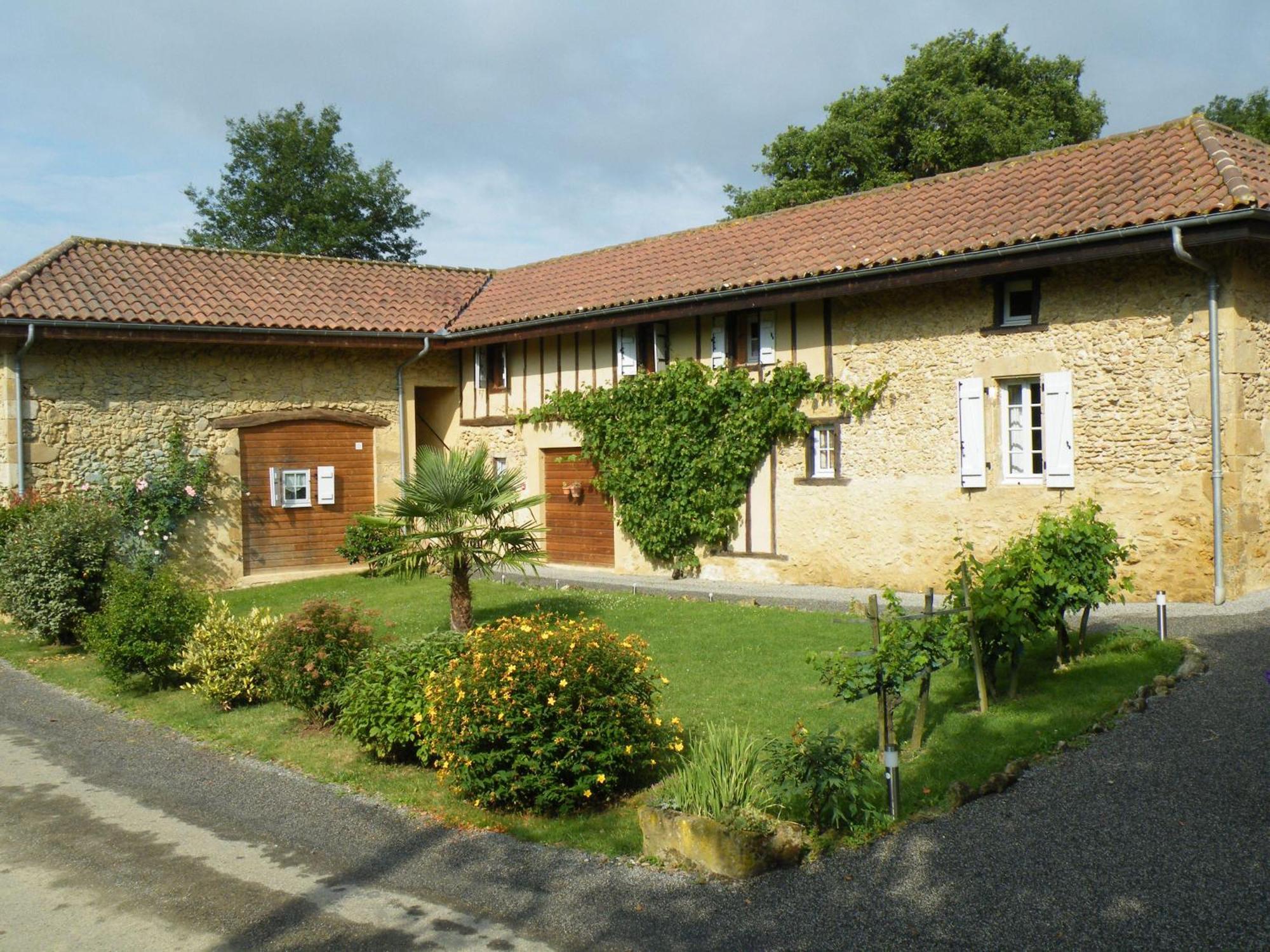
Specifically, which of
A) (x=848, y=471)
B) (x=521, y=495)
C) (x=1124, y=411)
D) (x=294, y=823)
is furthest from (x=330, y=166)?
(x=294, y=823)

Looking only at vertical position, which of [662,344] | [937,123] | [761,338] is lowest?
[761,338]

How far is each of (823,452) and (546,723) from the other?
918 cm

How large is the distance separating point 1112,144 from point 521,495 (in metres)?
10.6

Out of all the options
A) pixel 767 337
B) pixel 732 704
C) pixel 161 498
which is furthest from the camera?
pixel 161 498

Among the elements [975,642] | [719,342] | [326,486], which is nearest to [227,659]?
[975,642]

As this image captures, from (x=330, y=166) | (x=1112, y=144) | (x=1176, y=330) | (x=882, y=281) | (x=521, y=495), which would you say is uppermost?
(x=330, y=166)

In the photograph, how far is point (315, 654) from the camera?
29.8 feet

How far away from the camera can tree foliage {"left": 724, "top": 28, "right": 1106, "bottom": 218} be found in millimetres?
27734

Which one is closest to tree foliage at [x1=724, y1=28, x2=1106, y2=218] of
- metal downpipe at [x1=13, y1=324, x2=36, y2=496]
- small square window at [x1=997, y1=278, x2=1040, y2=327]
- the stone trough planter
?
small square window at [x1=997, y1=278, x2=1040, y2=327]

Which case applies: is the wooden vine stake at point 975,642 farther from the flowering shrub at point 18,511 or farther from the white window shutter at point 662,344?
the flowering shrub at point 18,511

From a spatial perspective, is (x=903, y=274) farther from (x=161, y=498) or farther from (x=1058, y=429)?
(x=161, y=498)

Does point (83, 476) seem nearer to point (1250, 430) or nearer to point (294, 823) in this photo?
point (294, 823)

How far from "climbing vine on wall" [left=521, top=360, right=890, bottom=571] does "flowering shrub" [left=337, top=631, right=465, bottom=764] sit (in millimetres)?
7786

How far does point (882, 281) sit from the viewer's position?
539 inches
